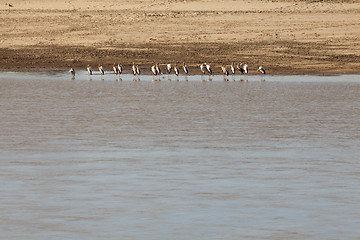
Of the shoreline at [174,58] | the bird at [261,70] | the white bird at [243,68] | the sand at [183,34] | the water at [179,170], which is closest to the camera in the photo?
the water at [179,170]

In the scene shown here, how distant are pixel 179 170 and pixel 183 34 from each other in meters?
34.0

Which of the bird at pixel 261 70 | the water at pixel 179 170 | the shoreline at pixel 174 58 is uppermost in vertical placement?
the shoreline at pixel 174 58

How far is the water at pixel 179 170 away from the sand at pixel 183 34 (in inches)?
732

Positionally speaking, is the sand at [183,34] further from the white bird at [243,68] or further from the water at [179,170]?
the water at [179,170]

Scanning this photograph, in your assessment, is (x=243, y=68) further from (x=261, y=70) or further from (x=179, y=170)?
(x=179, y=170)

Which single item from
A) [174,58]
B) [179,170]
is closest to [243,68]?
[174,58]

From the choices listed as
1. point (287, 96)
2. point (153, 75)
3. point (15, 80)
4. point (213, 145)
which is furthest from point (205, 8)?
point (213, 145)

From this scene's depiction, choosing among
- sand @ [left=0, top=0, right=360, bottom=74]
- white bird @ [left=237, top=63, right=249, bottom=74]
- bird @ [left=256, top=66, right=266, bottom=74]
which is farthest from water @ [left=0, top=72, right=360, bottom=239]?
sand @ [left=0, top=0, right=360, bottom=74]

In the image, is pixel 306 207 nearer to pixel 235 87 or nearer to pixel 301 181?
pixel 301 181

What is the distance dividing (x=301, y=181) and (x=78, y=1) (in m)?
45.5

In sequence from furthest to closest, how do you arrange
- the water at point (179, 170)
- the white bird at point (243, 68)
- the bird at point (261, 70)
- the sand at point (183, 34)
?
the sand at point (183, 34) < the white bird at point (243, 68) < the bird at point (261, 70) < the water at point (179, 170)

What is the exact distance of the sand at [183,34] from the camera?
→ 3891cm

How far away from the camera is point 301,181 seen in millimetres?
9062

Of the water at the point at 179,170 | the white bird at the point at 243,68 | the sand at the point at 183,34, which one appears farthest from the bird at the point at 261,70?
the water at the point at 179,170
